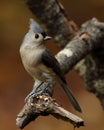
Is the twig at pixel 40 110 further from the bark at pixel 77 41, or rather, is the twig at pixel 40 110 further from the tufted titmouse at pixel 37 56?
the bark at pixel 77 41

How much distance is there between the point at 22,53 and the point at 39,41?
0.19ft

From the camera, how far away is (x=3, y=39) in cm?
450

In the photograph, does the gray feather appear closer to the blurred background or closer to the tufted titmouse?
the tufted titmouse

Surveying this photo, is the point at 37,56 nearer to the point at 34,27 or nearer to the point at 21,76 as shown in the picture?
the point at 34,27

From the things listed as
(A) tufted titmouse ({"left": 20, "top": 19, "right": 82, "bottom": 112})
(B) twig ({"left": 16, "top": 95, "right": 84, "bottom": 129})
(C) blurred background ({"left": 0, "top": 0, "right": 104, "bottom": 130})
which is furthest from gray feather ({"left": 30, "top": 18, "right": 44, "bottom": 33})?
(C) blurred background ({"left": 0, "top": 0, "right": 104, "bottom": 130})

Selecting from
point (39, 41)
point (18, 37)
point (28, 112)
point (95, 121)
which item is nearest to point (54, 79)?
point (39, 41)

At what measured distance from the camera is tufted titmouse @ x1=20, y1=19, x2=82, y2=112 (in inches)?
72.6

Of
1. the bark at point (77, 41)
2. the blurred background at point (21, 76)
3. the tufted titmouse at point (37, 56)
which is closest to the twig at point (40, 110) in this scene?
the tufted titmouse at point (37, 56)

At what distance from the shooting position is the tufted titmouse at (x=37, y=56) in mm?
1843

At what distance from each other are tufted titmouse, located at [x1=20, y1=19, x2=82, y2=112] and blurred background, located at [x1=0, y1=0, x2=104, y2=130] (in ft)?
6.48

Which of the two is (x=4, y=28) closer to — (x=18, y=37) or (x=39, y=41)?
(x=18, y=37)

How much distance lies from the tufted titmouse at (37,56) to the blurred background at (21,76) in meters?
1.98

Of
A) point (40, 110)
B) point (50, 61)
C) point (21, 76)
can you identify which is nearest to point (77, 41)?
point (50, 61)

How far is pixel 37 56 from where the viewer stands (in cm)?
187
